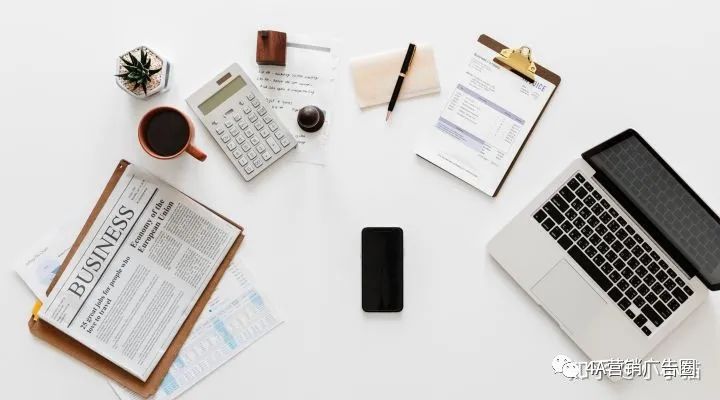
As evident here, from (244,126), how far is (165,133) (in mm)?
123

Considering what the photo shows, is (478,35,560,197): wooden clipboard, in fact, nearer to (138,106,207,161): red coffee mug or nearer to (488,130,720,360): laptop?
(488,130,720,360): laptop

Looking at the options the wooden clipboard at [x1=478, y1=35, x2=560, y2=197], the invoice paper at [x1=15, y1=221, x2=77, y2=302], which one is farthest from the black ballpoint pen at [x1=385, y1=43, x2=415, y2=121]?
the invoice paper at [x1=15, y1=221, x2=77, y2=302]

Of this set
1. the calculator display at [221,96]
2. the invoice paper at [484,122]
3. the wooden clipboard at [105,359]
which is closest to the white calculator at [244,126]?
the calculator display at [221,96]

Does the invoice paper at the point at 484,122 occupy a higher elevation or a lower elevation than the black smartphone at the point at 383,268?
higher

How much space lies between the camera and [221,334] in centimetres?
96

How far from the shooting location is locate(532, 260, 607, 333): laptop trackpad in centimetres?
93

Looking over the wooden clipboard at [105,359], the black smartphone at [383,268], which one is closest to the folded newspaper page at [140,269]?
the wooden clipboard at [105,359]

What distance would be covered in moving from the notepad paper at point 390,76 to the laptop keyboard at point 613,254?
28 centimetres

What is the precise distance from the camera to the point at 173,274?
37.9 inches

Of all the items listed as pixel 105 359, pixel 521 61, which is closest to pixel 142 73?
pixel 105 359

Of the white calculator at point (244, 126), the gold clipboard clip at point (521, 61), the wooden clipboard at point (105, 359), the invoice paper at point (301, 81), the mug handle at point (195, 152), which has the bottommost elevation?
the wooden clipboard at point (105, 359)

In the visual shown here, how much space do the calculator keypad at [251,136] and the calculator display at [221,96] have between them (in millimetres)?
15

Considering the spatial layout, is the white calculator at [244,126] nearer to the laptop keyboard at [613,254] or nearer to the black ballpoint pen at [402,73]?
the black ballpoint pen at [402,73]

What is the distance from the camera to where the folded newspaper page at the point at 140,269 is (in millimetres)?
956
